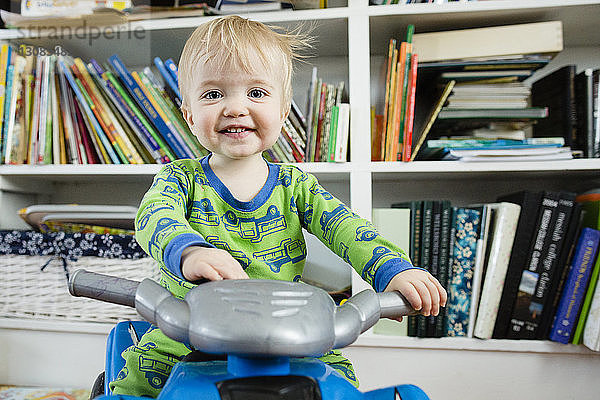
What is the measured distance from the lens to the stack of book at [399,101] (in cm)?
123

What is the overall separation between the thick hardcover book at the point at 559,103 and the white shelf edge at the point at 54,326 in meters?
1.27

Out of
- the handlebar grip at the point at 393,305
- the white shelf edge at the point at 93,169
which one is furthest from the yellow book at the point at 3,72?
the handlebar grip at the point at 393,305

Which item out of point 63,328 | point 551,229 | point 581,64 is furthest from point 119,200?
point 581,64

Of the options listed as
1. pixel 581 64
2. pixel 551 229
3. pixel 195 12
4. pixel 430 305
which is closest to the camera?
pixel 430 305

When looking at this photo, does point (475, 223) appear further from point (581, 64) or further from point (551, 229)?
point (581, 64)

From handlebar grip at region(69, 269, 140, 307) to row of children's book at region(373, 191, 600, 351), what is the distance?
0.85 metres

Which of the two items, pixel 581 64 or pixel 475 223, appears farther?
pixel 581 64

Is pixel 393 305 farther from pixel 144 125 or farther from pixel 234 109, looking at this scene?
pixel 144 125

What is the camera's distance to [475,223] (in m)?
1.23

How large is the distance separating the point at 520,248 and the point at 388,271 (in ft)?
2.36

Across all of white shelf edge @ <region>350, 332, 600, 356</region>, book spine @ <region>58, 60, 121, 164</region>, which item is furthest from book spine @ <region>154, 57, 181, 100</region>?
white shelf edge @ <region>350, 332, 600, 356</region>

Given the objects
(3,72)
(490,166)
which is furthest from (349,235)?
(3,72)

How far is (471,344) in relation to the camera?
1.24m

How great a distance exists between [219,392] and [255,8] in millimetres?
1087
